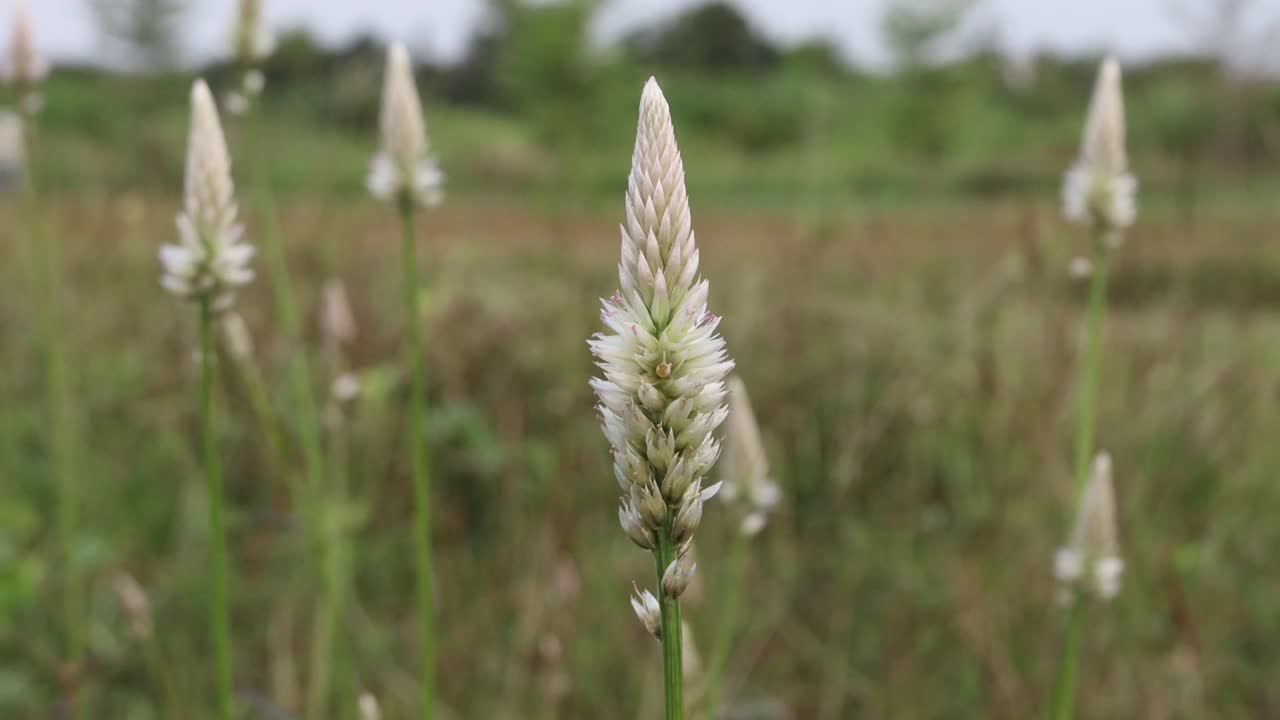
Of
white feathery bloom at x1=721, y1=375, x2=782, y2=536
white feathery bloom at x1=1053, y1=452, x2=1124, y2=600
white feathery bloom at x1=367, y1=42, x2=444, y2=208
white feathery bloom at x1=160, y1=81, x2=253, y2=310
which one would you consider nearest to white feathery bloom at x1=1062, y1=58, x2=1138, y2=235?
white feathery bloom at x1=1053, y1=452, x2=1124, y2=600

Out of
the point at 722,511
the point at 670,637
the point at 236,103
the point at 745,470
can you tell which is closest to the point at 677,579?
the point at 670,637

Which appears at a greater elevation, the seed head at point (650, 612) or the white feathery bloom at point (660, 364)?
the white feathery bloom at point (660, 364)

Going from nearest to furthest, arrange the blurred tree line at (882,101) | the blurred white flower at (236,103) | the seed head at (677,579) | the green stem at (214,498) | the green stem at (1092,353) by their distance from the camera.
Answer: the seed head at (677,579), the green stem at (214,498), the green stem at (1092,353), the blurred white flower at (236,103), the blurred tree line at (882,101)

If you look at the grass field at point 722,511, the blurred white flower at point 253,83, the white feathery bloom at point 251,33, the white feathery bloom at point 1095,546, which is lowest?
the grass field at point 722,511

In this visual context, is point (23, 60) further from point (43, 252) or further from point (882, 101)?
point (882, 101)

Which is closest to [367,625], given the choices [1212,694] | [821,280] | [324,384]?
[324,384]

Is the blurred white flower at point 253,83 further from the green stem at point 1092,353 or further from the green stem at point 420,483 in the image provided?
the green stem at point 1092,353

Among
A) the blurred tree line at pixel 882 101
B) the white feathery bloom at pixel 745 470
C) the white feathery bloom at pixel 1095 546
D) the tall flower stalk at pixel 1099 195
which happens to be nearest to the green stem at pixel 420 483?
the white feathery bloom at pixel 745 470
